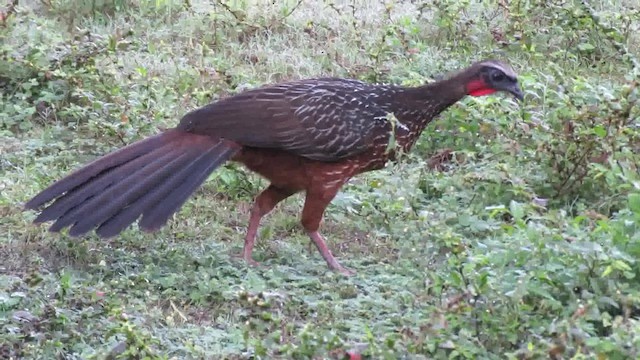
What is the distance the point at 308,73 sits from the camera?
8266 millimetres

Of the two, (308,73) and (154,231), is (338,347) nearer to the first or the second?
(154,231)

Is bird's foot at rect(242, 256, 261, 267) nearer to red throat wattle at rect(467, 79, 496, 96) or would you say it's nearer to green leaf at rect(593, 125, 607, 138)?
red throat wattle at rect(467, 79, 496, 96)

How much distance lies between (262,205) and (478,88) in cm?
132

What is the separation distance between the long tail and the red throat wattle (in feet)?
4.40

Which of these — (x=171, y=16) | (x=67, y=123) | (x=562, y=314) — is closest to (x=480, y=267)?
(x=562, y=314)

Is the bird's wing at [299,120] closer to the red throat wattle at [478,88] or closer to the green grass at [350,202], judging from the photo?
the green grass at [350,202]

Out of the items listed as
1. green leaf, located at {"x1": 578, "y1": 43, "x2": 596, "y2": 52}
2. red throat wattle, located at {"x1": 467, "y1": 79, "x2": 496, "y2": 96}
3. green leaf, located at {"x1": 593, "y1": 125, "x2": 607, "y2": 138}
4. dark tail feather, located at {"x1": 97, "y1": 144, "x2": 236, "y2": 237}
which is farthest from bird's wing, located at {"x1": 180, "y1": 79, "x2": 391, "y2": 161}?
green leaf, located at {"x1": 578, "y1": 43, "x2": 596, "y2": 52}

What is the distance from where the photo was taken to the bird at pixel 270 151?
18.4 ft

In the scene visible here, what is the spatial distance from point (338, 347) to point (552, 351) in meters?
0.76

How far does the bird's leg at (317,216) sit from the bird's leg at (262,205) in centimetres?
18

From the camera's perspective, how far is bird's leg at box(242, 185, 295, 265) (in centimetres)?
614

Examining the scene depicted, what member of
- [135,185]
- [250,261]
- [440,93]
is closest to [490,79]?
[440,93]

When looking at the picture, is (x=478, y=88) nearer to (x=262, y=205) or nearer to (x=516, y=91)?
(x=516, y=91)

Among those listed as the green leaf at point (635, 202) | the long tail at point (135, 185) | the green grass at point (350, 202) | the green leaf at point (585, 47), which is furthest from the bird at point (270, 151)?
the green leaf at point (585, 47)
